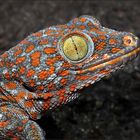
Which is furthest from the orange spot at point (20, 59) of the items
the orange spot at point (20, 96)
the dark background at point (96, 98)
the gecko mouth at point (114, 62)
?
the dark background at point (96, 98)

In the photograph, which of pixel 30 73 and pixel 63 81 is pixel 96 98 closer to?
pixel 63 81

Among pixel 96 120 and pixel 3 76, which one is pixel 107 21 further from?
pixel 3 76

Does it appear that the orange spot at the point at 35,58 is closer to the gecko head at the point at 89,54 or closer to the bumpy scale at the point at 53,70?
the bumpy scale at the point at 53,70

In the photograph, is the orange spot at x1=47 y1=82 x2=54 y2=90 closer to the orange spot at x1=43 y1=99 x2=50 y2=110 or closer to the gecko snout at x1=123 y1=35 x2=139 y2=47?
the orange spot at x1=43 y1=99 x2=50 y2=110

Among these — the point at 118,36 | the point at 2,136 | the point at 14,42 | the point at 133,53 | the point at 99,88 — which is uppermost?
the point at 14,42

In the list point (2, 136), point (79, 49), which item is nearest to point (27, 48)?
point (79, 49)

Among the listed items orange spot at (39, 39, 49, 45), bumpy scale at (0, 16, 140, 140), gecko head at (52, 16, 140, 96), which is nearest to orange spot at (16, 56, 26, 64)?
bumpy scale at (0, 16, 140, 140)
